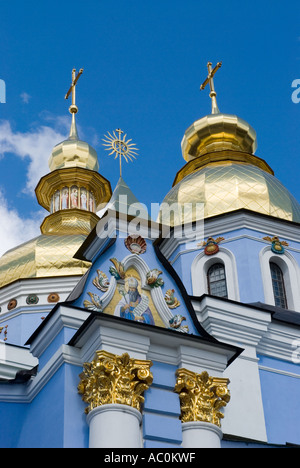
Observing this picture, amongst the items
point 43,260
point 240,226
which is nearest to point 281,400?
point 240,226

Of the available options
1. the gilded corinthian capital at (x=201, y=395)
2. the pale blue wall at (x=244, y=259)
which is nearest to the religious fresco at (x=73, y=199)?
the pale blue wall at (x=244, y=259)

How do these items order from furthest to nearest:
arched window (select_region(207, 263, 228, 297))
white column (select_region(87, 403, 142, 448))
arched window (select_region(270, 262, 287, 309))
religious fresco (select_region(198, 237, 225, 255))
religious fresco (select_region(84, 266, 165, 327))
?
religious fresco (select_region(198, 237, 225, 255)) → arched window (select_region(207, 263, 228, 297)) → arched window (select_region(270, 262, 287, 309)) → religious fresco (select_region(84, 266, 165, 327)) → white column (select_region(87, 403, 142, 448))

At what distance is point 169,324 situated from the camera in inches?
397

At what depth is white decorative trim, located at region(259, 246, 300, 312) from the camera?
47.3 ft

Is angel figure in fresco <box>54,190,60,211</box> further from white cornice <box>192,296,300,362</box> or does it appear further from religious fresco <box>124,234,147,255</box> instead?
religious fresco <box>124,234,147,255</box>

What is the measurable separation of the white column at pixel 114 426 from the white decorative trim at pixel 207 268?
5842mm

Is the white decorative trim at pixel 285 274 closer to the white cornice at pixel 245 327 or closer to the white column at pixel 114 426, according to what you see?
the white cornice at pixel 245 327

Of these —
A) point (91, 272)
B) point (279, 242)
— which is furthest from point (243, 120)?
point (91, 272)

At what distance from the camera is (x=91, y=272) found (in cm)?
1014

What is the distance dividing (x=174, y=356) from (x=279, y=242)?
232 inches

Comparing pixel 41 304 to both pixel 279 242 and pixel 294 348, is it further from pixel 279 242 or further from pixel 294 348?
pixel 294 348

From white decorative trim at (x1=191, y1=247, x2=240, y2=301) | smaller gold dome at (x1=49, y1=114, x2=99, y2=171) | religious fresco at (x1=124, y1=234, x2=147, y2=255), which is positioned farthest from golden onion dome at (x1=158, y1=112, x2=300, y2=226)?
religious fresco at (x1=124, y1=234, x2=147, y2=255)

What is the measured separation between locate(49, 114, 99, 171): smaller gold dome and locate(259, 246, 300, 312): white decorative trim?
9073mm

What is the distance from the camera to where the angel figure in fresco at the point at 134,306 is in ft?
32.5
